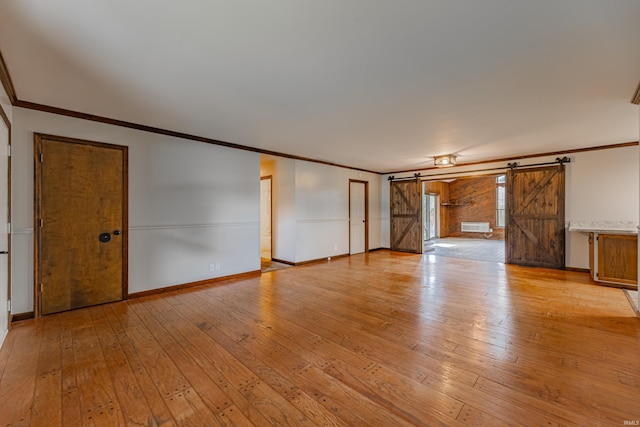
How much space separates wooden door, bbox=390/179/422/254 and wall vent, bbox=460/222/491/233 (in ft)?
19.4

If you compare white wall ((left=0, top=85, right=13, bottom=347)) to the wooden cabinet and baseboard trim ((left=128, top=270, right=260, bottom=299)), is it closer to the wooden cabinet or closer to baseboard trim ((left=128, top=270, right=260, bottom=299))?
baseboard trim ((left=128, top=270, right=260, bottom=299))

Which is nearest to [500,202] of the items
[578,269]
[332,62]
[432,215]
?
[432,215]

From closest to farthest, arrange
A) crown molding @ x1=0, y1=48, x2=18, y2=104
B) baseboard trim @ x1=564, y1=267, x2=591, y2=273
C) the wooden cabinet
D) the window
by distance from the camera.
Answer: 1. crown molding @ x1=0, y1=48, x2=18, y2=104
2. the wooden cabinet
3. baseboard trim @ x1=564, y1=267, x2=591, y2=273
4. the window

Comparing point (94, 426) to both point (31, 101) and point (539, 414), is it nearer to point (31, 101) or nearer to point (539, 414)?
point (539, 414)

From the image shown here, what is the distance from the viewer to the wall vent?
11.8 meters

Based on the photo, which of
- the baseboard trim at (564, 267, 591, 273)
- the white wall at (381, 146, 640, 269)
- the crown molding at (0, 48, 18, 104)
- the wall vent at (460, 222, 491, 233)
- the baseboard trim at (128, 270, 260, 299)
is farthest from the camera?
the wall vent at (460, 222, 491, 233)

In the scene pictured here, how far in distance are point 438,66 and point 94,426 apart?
11.1ft

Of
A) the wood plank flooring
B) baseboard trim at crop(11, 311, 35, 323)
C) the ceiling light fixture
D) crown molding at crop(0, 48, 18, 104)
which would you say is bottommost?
the wood plank flooring

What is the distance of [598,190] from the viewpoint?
5.17 m

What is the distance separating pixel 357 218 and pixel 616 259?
5.02 m

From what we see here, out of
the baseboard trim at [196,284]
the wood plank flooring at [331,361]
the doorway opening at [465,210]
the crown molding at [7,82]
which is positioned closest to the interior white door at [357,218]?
the baseboard trim at [196,284]

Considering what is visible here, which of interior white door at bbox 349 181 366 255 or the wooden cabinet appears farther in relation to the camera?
interior white door at bbox 349 181 366 255

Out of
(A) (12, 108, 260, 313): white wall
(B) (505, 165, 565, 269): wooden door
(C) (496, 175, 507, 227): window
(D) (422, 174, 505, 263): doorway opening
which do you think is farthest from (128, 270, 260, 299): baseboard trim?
(C) (496, 175, 507, 227): window

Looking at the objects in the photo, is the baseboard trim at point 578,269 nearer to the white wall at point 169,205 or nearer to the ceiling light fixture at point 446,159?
the ceiling light fixture at point 446,159
